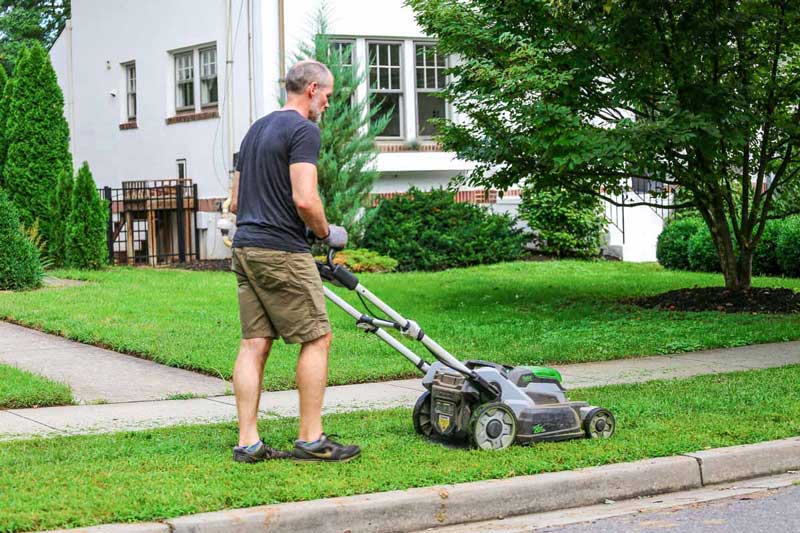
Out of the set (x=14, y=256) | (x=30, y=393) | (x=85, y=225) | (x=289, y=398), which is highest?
(x=85, y=225)

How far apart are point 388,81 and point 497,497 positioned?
16.9 meters

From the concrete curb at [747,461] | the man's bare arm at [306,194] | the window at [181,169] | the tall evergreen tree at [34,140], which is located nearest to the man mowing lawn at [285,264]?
the man's bare arm at [306,194]

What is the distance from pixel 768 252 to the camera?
19.0 metres

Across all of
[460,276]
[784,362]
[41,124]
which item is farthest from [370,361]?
[41,124]

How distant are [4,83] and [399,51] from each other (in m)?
7.41

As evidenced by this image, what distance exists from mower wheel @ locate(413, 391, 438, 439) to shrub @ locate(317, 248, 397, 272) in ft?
38.7

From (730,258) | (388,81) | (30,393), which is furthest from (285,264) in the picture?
(388,81)

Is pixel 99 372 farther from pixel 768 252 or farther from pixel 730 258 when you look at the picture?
pixel 768 252

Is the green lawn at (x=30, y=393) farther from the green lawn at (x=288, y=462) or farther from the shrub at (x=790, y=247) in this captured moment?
the shrub at (x=790, y=247)

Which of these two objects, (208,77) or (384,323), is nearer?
(384,323)

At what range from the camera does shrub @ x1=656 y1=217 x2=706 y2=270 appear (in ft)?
66.0

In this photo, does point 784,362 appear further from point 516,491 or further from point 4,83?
point 4,83

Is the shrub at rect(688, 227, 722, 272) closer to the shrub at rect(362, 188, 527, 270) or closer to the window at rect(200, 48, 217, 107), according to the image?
the shrub at rect(362, 188, 527, 270)

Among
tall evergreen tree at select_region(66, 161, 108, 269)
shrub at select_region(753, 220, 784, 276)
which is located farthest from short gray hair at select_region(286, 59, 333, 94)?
shrub at select_region(753, 220, 784, 276)
